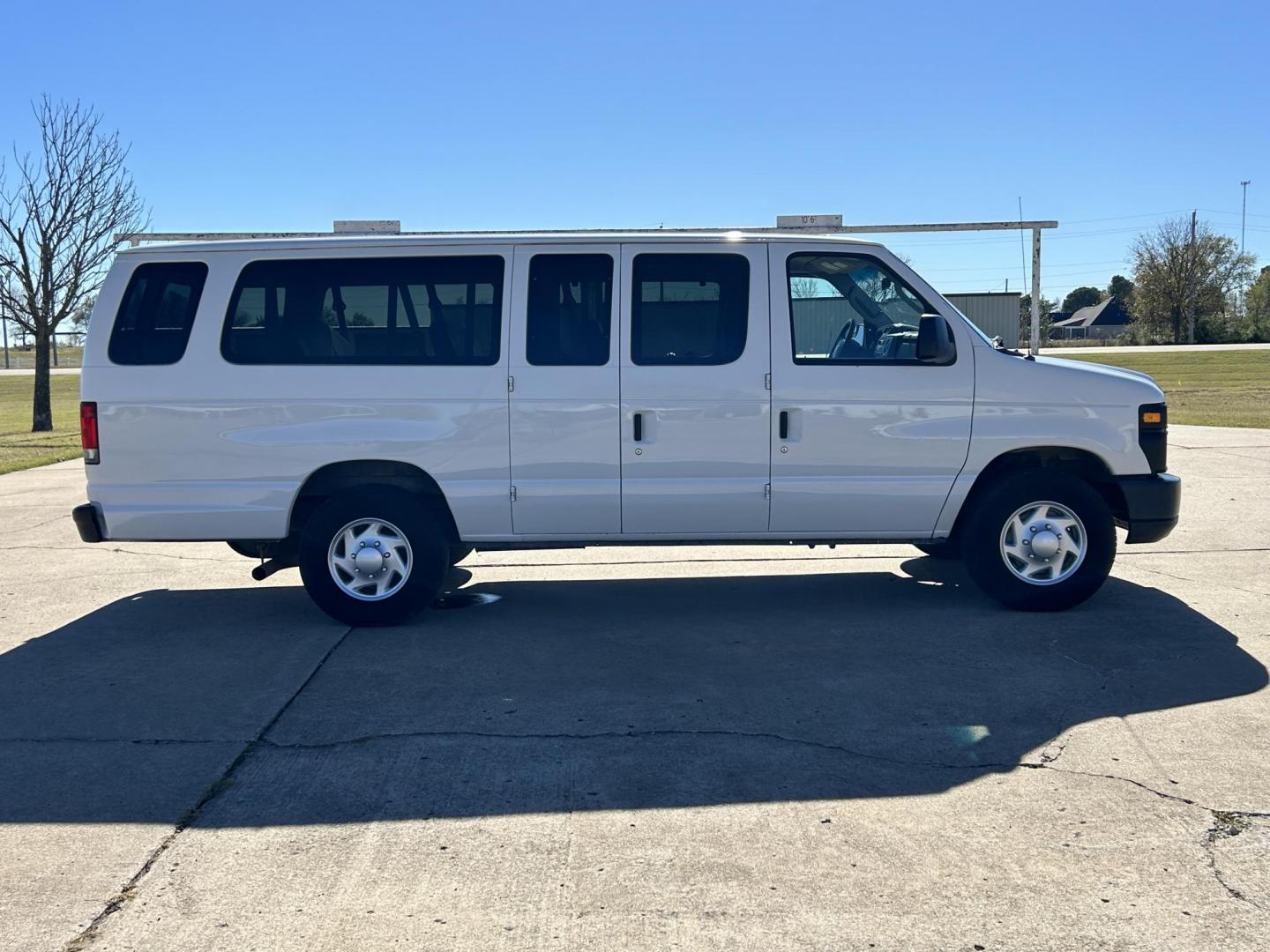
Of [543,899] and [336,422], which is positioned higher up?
[336,422]

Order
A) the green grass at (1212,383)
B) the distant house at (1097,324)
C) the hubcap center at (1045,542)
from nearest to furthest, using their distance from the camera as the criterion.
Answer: the hubcap center at (1045,542), the green grass at (1212,383), the distant house at (1097,324)

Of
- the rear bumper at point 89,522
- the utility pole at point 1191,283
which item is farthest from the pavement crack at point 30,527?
the utility pole at point 1191,283

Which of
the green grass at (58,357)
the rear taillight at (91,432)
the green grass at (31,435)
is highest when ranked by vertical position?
the green grass at (58,357)

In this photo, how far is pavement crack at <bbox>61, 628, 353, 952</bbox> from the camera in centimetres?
333

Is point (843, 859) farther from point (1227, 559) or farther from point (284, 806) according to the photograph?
point (1227, 559)

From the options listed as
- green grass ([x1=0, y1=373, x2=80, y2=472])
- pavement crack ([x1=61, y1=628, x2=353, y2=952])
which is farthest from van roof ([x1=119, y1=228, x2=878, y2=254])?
green grass ([x1=0, y1=373, x2=80, y2=472])

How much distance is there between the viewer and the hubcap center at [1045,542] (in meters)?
6.80

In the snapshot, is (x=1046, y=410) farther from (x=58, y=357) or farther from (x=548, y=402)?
(x=58, y=357)

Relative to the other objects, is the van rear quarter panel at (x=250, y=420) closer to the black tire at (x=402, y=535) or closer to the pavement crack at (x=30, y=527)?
the black tire at (x=402, y=535)

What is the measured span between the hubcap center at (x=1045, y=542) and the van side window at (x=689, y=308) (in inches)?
81.3

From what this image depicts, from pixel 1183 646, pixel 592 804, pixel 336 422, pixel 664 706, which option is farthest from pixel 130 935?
pixel 1183 646

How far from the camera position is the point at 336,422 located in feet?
21.6

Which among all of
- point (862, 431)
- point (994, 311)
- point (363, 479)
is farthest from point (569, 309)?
point (994, 311)

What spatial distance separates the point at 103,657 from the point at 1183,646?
18.9 feet
